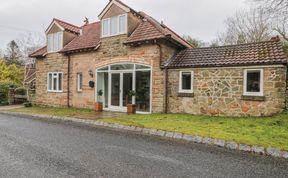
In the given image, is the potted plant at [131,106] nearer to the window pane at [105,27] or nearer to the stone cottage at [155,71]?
the stone cottage at [155,71]

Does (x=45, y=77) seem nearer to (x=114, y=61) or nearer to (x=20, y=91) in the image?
(x=20, y=91)

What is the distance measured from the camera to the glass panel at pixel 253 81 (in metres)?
11.5

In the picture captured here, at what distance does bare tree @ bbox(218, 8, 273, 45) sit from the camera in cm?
2588

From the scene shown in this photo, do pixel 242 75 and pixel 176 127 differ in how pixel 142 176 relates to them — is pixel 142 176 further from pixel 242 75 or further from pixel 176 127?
pixel 242 75

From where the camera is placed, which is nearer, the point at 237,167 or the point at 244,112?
the point at 237,167

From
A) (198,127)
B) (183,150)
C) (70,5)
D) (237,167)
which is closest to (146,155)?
(183,150)

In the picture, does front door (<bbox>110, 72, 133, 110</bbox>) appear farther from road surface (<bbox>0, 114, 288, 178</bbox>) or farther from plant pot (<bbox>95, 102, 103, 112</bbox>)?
road surface (<bbox>0, 114, 288, 178</bbox>)

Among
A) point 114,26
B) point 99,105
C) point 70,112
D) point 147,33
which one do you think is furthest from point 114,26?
point 70,112

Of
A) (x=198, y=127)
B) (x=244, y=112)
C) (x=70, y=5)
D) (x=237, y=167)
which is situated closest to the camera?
(x=237, y=167)

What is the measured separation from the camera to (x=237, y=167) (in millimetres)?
5312

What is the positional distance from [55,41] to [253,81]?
1578 centimetres

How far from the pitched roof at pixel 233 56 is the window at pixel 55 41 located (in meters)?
10.3

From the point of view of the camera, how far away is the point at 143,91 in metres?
14.8

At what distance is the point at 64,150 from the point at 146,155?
2.31 metres
